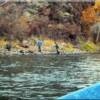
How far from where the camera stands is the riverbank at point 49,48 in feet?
151

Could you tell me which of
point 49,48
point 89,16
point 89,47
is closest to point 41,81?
point 49,48

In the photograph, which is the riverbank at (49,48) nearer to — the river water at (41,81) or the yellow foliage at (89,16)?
the yellow foliage at (89,16)

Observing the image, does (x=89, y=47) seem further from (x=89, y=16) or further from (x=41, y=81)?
(x=41, y=81)

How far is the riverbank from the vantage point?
151ft

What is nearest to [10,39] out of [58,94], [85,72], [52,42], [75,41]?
[52,42]

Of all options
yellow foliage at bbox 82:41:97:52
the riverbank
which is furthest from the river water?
yellow foliage at bbox 82:41:97:52

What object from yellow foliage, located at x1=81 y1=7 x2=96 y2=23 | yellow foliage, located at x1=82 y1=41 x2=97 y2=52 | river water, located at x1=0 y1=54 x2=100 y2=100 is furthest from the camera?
yellow foliage, located at x1=81 y1=7 x2=96 y2=23

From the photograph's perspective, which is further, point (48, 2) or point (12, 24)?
point (48, 2)

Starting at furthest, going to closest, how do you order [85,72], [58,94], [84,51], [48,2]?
[48,2] < [84,51] < [85,72] < [58,94]

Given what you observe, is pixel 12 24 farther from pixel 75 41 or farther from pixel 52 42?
pixel 75 41

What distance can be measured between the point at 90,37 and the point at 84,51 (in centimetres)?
791

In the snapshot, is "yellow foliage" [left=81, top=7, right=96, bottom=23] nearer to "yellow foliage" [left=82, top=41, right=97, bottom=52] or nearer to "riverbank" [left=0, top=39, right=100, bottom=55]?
"riverbank" [left=0, top=39, right=100, bottom=55]

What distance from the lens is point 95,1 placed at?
6431cm

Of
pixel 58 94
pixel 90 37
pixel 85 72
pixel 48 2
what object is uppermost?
pixel 58 94
